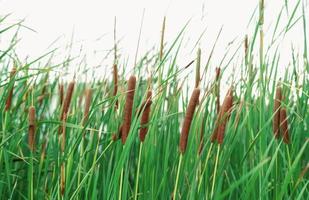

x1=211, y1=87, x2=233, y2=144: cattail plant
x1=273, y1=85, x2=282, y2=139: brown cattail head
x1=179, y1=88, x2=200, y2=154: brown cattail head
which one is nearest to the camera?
x1=179, y1=88, x2=200, y2=154: brown cattail head

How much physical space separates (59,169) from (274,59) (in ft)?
3.04

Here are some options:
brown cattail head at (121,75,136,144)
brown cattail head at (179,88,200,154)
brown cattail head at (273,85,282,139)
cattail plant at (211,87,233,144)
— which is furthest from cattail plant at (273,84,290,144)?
brown cattail head at (121,75,136,144)

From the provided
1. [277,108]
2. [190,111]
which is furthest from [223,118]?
[277,108]

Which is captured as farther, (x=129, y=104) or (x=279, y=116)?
(x=279, y=116)

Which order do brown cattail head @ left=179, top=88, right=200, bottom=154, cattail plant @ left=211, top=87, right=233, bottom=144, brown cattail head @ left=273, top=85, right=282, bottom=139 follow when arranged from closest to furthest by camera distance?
brown cattail head @ left=179, top=88, right=200, bottom=154, cattail plant @ left=211, top=87, right=233, bottom=144, brown cattail head @ left=273, top=85, right=282, bottom=139

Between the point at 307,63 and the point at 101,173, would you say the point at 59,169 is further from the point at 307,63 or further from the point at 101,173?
the point at 307,63

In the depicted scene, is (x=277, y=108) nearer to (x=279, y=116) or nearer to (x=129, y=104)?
(x=279, y=116)

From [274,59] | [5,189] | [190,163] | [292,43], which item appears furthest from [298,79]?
[5,189]

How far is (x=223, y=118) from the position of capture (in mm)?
1685

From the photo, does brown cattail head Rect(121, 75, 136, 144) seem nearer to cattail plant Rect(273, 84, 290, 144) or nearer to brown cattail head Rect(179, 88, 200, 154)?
brown cattail head Rect(179, 88, 200, 154)

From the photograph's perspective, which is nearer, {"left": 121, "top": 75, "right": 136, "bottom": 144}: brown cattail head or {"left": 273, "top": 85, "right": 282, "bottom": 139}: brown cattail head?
{"left": 121, "top": 75, "right": 136, "bottom": 144}: brown cattail head

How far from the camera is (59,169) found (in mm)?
2176

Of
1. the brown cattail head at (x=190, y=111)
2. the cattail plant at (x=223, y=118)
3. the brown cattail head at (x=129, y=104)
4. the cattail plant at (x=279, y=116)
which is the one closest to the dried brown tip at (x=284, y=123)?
the cattail plant at (x=279, y=116)

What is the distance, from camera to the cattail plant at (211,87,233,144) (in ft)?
5.55
